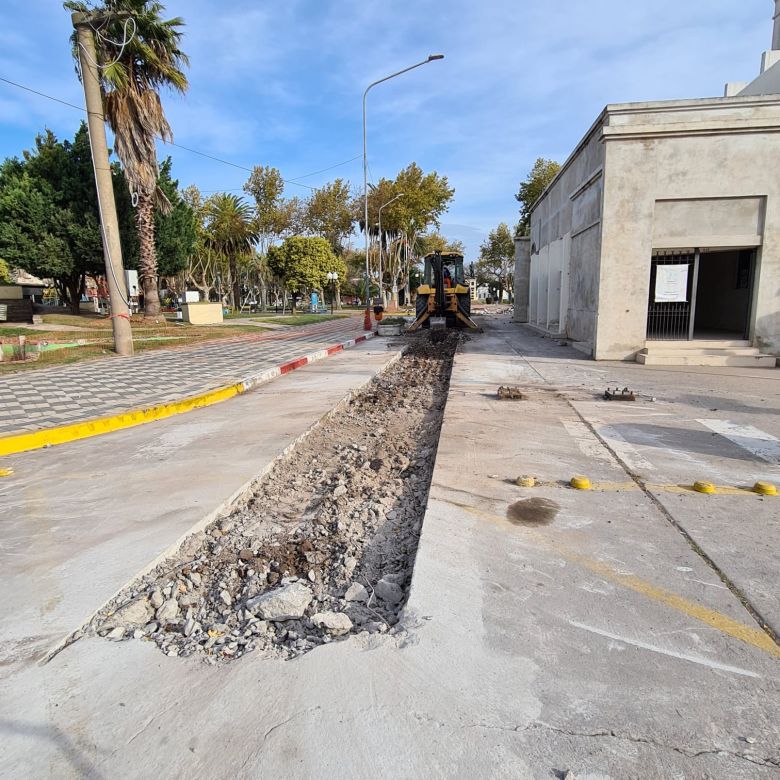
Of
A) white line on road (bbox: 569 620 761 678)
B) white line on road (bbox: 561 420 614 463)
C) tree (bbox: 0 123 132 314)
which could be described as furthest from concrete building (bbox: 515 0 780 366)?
tree (bbox: 0 123 132 314)

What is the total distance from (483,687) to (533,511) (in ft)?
6.01

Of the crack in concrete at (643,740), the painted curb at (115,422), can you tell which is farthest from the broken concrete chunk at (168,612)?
the painted curb at (115,422)

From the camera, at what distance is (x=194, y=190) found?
46938mm

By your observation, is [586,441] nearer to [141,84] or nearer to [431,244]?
[141,84]

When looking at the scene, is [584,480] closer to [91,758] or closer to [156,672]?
[156,672]

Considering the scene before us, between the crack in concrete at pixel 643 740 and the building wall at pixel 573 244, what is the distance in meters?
11.8

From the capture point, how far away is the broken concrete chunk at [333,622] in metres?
2.50

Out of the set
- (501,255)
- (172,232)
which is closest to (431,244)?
(501,255)

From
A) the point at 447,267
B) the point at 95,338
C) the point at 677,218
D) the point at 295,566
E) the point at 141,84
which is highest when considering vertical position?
the point at 141,84

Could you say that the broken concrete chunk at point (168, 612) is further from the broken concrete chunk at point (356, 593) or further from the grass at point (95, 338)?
the grass at point (95, 338)

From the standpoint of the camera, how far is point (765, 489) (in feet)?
13.0

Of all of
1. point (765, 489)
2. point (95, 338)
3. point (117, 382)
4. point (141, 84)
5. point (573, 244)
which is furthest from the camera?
point (141, 84)

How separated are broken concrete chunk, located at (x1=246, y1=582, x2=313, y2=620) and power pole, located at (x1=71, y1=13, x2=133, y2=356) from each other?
11797 millimetres

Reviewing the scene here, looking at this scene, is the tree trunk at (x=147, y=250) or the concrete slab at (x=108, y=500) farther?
the tree trunk at (x=147, y=250)
